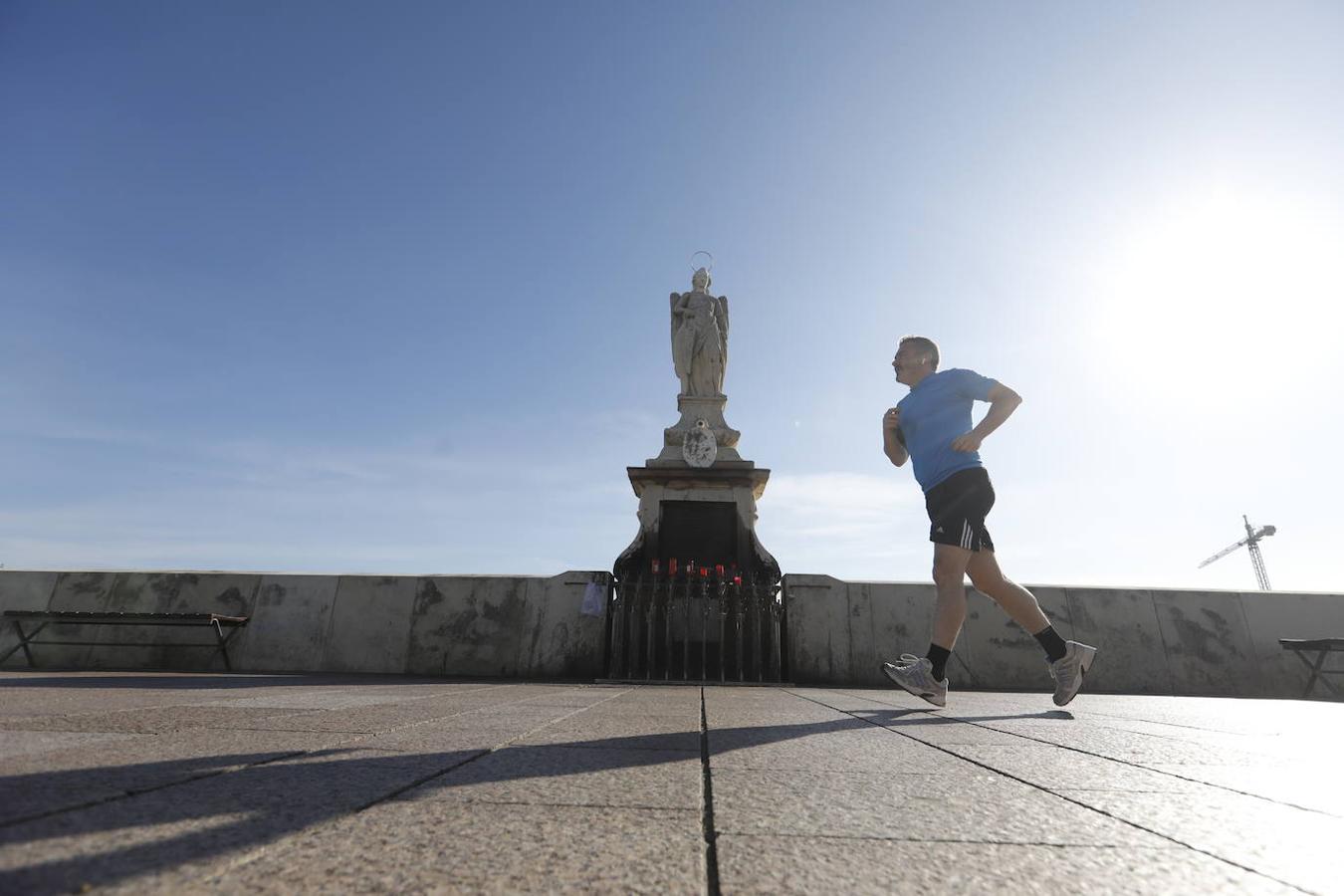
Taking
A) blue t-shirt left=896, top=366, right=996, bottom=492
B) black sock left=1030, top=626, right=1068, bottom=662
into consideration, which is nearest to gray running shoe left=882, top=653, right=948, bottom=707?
black sock left=1030, top=626, right=1068, bottom=662

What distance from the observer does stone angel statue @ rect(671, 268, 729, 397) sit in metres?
10.6

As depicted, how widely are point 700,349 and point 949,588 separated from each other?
748 cm

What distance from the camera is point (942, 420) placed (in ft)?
13.1

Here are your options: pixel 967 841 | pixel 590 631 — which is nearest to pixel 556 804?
pixel 967 841

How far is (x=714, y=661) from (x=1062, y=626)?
4.16 meters

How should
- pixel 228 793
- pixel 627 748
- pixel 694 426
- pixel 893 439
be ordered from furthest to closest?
1. pixel 694 426
2. pixel 893 439
3. pixel 627 748
4. pixel 228 793

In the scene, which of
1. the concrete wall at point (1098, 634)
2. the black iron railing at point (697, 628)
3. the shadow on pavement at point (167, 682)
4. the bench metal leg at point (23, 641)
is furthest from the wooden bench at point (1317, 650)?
the bench metal leg at point (23, 641)

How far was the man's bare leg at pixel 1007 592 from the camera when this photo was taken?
146 inches

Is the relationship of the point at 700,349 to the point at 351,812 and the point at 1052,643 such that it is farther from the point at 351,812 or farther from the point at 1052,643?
the point at 351,812

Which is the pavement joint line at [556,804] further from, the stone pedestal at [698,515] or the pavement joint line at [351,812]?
the stone pedestal at [698,515]

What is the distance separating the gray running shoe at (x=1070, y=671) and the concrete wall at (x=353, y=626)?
193 inches

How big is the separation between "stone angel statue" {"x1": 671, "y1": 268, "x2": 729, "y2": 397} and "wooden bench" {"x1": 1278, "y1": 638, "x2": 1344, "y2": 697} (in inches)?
301

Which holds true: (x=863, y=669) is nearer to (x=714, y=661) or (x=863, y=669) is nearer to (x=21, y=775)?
(x=714, y=661)

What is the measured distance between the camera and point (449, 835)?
0.93 m
